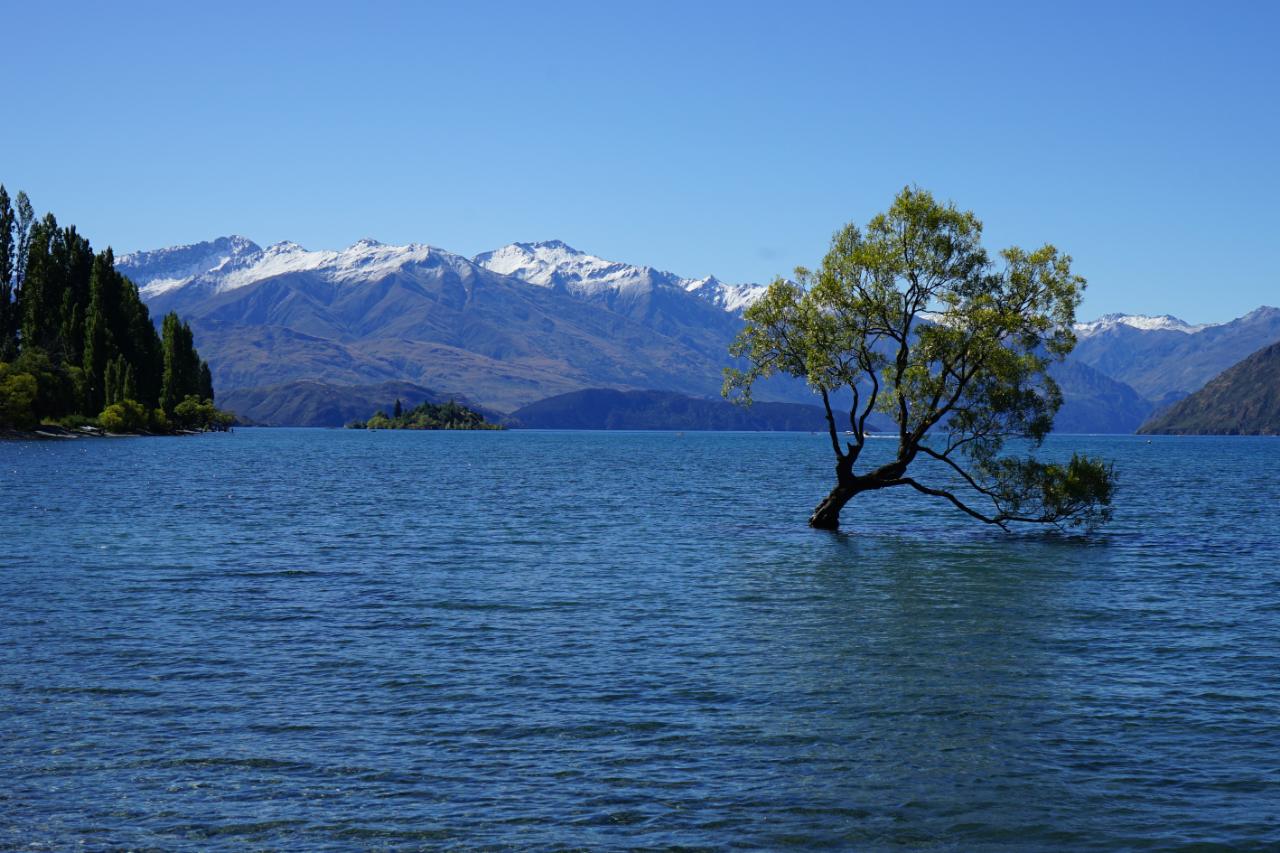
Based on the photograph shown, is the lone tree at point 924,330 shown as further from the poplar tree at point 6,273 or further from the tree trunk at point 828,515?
the poplar tree at point 6,273

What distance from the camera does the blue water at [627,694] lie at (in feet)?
62.7

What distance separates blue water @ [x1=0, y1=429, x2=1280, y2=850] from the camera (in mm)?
19109

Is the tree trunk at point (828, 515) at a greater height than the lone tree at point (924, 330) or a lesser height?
lesser

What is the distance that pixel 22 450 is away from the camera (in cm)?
15200

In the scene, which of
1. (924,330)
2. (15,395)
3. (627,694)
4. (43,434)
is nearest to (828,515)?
(924,330)

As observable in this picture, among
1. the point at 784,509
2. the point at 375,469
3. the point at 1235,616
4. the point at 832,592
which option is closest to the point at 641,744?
the point at 832,592

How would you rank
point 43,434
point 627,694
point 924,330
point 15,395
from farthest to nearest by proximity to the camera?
1. point 43,434
2. point 15,395
3. point 924,330
4. point 627,694

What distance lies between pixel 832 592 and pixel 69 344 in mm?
182322

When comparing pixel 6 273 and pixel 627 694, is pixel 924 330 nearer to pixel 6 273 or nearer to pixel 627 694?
pixel 627 694

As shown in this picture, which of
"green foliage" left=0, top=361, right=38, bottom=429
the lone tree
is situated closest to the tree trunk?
the lone tree

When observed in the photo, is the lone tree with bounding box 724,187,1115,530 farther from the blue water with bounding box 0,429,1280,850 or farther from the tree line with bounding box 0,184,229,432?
the tree line with bounding box 0,184,229,432

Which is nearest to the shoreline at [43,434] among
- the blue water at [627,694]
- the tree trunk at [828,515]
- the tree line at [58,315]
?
the tree line at [58,315]

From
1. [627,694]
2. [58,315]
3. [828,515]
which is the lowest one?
[627,694]

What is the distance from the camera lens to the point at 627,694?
27.5 metres
